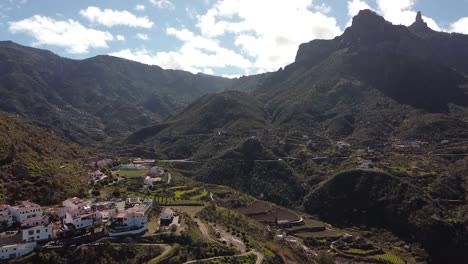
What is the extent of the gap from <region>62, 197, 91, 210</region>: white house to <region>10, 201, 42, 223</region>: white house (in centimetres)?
472

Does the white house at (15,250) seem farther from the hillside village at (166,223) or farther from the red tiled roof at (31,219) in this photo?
the red tiled roof at (31,219)

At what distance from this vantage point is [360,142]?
140500 mm

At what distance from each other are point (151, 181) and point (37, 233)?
135 feet

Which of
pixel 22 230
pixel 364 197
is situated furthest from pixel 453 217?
pixel 22 230

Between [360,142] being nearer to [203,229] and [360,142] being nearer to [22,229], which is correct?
[203,229]

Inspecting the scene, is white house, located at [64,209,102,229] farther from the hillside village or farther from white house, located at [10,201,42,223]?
white house, located at [10,201,42,223]

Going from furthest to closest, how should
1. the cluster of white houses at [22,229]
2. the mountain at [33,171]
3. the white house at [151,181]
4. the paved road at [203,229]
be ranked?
1. the white house at [151,181]
2. the mountain at [33,171]
3. the paved road at [203,229]
4. the cluster of white houses at [22,229]

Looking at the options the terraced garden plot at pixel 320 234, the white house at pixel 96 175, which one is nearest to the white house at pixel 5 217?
the white house at pixel 96 175

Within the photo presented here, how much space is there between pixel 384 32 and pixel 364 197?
114617 millimetres

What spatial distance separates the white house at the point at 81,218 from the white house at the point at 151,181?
3142 cm

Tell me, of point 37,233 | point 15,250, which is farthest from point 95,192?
point 15,250

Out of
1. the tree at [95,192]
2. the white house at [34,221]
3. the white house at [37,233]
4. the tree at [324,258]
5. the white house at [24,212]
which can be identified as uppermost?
the tree at [95,192]

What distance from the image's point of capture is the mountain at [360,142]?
99688 mm

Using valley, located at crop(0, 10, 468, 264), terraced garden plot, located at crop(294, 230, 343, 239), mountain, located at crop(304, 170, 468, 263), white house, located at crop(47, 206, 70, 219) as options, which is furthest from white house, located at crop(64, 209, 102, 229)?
mountain, located at crop(304, 170, 468, 263)
